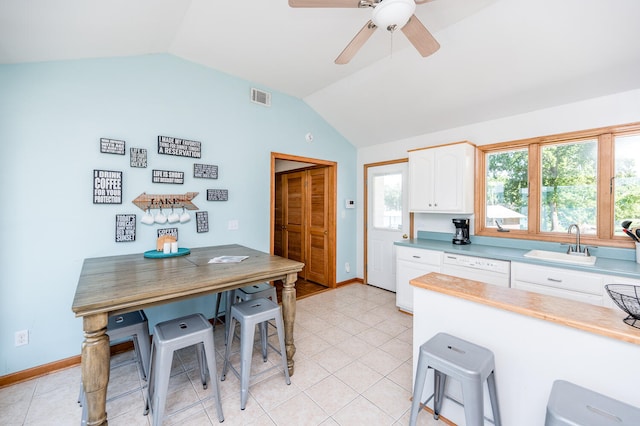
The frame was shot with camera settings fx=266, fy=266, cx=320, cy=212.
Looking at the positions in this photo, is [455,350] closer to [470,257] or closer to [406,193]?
[470,257]

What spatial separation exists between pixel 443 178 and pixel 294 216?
2.71m

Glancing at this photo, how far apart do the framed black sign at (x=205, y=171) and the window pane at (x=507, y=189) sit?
3291mm

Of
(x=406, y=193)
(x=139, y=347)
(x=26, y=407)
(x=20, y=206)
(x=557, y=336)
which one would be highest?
(x=406, y=193)

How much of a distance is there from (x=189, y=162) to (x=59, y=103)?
3.43 feet

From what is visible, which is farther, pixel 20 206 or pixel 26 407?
pixel 20 206

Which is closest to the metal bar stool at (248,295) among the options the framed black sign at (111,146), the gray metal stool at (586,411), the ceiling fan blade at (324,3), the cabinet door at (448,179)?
the framed black sign at (111,146)

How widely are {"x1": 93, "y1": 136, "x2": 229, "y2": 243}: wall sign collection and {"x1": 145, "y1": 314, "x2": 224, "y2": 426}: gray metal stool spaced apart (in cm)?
123

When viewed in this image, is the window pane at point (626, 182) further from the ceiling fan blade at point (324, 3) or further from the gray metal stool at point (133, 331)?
the gray metal stool at point (133, 331)

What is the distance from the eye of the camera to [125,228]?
2443mm

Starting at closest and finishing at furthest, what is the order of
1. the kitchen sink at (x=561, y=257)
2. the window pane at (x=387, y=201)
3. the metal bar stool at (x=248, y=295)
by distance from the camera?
the kitchen sink at (x=561, y=257) < the metal bar stool at (x=248, y=295) < the window pane at (x=387, y=201)

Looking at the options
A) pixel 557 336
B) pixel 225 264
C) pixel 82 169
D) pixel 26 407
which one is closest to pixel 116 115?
pixel 82 169

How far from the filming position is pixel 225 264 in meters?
2.07

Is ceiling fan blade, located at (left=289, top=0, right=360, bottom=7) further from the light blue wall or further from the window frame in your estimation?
the window frame

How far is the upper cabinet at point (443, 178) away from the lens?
307 centimetres
